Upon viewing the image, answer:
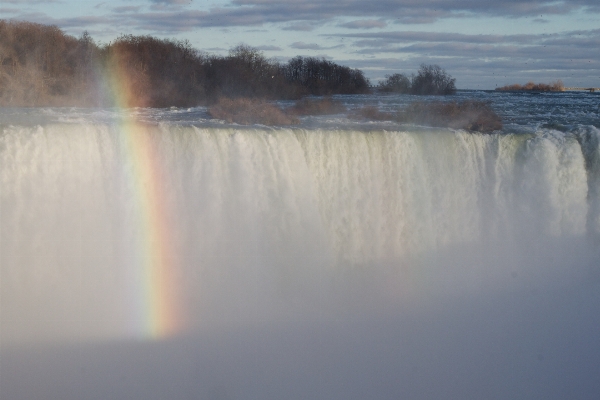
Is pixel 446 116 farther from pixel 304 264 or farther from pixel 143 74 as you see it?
pixel 143 74

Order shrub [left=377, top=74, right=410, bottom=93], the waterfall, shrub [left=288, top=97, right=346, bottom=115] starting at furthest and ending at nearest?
shrub [left=377, top=74, right=410, bottom=93]
shrub [left=288, top=97, right=346, bottom=115]
the waterfall

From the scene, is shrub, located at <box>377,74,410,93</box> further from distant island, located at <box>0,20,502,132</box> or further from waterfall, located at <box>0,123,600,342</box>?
waterfall, located at <box>0,123,600,342</box>

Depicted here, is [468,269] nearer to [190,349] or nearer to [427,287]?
[427,287]

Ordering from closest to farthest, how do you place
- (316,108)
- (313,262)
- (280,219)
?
(280,219)
(313,262)
(316,108)

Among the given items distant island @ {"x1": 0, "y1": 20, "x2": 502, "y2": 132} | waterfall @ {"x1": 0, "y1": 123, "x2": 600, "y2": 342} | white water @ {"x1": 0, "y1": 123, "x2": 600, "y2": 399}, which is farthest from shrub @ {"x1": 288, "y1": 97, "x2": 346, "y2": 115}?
waterfall @ {"x1": 0, "y1": 123, "x2": 600, "y2": 342}

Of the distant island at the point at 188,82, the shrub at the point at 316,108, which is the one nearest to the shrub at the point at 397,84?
the distant island at the point at 188,82

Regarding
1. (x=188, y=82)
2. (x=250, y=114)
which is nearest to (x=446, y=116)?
(x=250, y=114)
